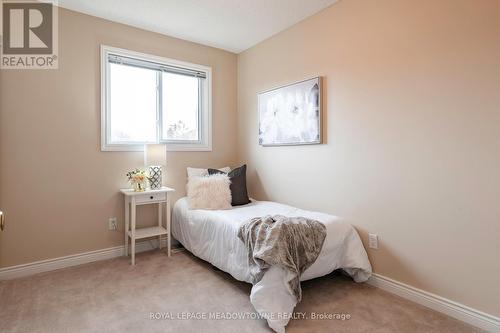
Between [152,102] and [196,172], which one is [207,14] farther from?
[196,172]

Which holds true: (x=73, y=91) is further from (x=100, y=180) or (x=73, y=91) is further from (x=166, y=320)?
(x=166, y=320)

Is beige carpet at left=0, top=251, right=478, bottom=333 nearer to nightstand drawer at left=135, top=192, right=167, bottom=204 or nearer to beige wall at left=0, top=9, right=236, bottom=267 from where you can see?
beige wall at left=0, top=9, right=236, bottom=267

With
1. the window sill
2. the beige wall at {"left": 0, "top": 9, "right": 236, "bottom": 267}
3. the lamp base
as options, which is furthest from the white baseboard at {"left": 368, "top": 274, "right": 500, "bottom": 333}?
the beige wall at {"left": 0, "top": 9, "right": 236, "bottom": 267}

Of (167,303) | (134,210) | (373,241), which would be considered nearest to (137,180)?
(134,210)

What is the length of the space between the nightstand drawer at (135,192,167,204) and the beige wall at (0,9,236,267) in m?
0.36

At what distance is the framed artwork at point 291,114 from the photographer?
2842mm

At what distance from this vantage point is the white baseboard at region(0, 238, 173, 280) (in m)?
2.57

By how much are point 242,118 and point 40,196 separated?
247cm

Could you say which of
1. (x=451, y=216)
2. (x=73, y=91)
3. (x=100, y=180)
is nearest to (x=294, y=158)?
(x=451, y=216)

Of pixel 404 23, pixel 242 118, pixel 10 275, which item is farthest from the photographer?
pixel 242 118

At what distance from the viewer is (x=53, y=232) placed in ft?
9.12

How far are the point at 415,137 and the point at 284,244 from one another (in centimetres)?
126

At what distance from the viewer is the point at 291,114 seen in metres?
3.11

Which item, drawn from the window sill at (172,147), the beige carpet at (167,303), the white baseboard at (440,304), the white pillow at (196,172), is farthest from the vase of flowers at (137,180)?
the white baseboard at (440,304)
